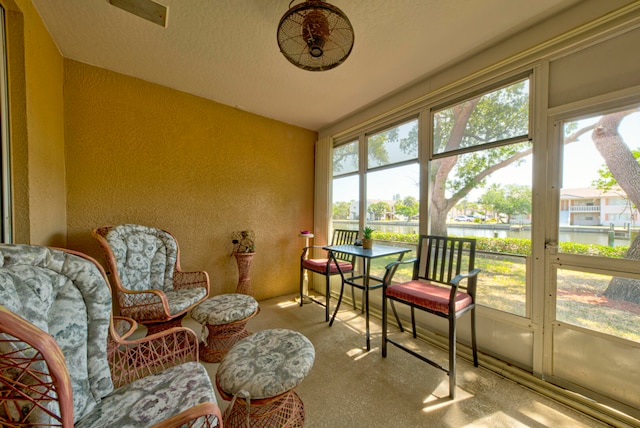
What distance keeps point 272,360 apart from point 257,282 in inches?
84.9

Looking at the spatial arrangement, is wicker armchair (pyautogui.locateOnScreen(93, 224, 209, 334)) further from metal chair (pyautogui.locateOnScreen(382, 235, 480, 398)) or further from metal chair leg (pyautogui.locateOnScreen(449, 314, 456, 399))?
metal chair leg (pyautogui.locateOnScreen(449, 314, 456, 399))

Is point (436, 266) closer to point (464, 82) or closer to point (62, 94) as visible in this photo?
point (464, 82)

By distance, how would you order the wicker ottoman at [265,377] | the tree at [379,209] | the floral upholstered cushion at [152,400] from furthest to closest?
the tree at [379,209]
the wicker ottoman at [265,377]
the floral upholstered cushion at [152,400]

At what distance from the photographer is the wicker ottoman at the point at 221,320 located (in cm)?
183

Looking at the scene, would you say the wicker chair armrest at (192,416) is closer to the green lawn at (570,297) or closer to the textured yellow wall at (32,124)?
the textured yellow wall at (32,124)

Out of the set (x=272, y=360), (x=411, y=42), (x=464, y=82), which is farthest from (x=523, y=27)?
(x=272, y=360)

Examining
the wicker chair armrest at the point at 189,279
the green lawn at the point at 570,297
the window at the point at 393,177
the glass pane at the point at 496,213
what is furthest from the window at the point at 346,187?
the wicker chair armrest at the point at 189,279

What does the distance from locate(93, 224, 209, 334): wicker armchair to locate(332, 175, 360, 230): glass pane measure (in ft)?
6.69

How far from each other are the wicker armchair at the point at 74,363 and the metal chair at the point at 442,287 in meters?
1.48

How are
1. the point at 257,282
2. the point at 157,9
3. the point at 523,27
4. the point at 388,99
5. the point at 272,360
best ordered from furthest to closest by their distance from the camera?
1. the point at 257,282
2. the point at 388,99
3. the point at 523,27
4. the point at 157,9
5. the point at 272,360

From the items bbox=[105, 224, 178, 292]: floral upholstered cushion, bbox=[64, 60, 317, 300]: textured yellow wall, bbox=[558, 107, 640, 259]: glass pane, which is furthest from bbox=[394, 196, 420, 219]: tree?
bbox=[105, 224, 178, 292]: floral upholstered cushion

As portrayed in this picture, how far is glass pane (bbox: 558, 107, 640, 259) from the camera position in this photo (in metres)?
1.43

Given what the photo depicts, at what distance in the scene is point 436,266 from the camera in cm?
213

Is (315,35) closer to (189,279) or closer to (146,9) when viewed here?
(146,9)
